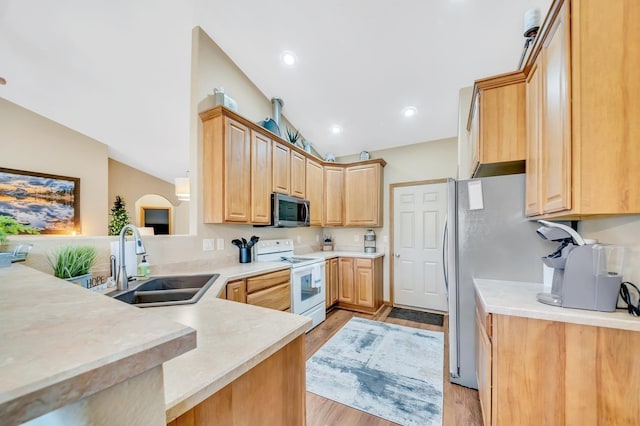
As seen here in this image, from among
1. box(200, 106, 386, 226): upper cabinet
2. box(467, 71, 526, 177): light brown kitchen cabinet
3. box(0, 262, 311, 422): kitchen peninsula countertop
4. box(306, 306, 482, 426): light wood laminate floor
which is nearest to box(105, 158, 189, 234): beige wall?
box(200, 106, 386, 226): upper cabinet

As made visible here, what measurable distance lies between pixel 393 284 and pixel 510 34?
340 centimetres

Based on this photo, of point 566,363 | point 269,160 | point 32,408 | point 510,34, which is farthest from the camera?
point 269,160

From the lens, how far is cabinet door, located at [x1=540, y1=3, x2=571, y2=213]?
3.75 ft

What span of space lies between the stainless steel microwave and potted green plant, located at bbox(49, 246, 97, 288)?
169 cm

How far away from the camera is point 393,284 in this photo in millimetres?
4078

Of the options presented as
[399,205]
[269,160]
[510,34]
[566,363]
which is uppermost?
[510,34]

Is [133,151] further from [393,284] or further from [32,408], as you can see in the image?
[32,408]

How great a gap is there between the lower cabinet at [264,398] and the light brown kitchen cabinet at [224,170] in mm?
1730

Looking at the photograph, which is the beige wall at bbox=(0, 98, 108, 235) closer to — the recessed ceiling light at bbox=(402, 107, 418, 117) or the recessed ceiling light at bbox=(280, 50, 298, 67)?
the recessed ceiling light at bbox=(280, 50, 298, 67)

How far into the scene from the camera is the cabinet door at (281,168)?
3.02m

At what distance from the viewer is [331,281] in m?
3.71

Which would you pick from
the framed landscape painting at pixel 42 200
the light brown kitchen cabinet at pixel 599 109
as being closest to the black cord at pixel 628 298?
the light brown kitchen cabinet at pixel 599 109

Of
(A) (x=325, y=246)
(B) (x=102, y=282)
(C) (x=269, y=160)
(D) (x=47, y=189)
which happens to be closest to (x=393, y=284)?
(A) (x=325, y=246)

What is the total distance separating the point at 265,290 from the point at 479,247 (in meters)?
1.92
